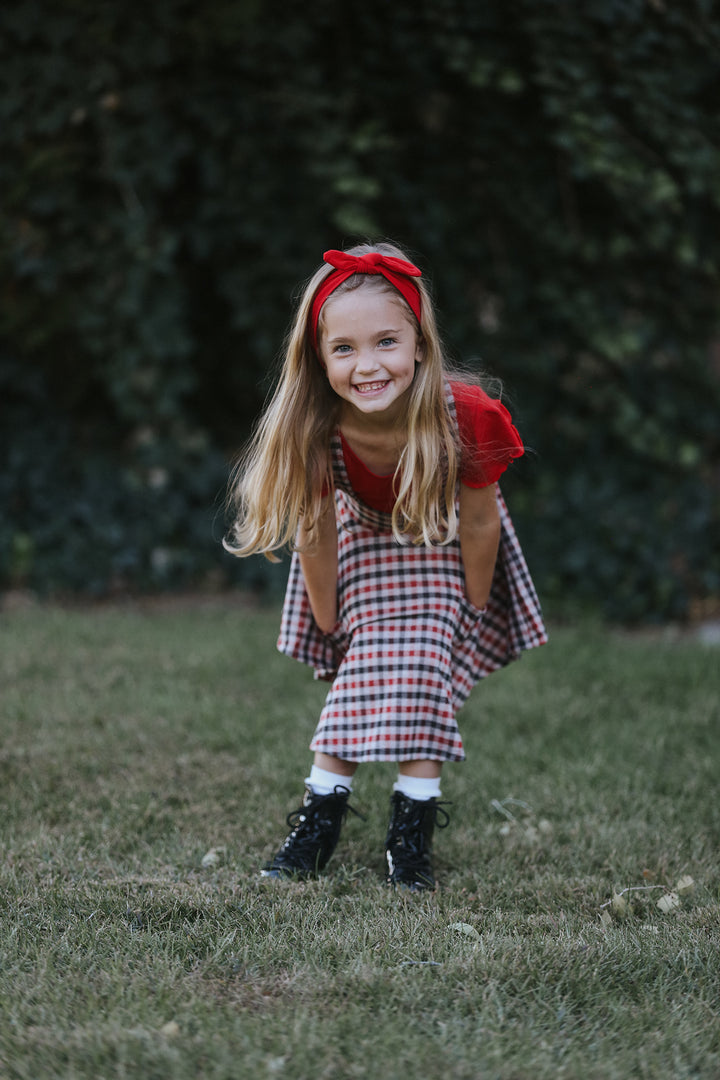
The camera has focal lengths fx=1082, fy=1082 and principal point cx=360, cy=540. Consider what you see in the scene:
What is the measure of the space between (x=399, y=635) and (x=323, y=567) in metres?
0.22

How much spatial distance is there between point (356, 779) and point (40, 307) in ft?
9.27

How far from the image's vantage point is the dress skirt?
2.26 meters

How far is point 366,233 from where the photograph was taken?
4199 mm

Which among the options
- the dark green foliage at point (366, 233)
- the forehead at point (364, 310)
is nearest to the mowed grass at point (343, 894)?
the forehead at point (364, 310)

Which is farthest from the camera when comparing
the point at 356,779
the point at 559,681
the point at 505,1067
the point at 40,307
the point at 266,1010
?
the point at 40,307

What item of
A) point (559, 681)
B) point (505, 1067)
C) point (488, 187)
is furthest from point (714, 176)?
point (505, 1067)

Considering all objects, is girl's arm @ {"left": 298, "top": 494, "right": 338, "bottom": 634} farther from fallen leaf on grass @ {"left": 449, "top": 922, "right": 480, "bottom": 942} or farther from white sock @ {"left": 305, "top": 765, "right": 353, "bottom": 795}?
fallen leaf on grass @ {"left": 449, "top": 922, "right": 480, "bottom": 942}

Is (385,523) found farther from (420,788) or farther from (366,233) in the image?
(366,233)

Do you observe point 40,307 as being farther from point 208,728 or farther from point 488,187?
point 208,728

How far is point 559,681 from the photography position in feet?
12.2

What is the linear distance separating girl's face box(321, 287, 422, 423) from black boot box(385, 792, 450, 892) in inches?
32.9

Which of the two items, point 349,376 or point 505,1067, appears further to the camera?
point 349,376

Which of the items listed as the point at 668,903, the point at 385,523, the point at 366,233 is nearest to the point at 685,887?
the point at 668,903

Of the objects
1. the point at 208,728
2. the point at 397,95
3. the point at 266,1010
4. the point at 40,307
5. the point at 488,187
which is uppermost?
the point at 397,95
